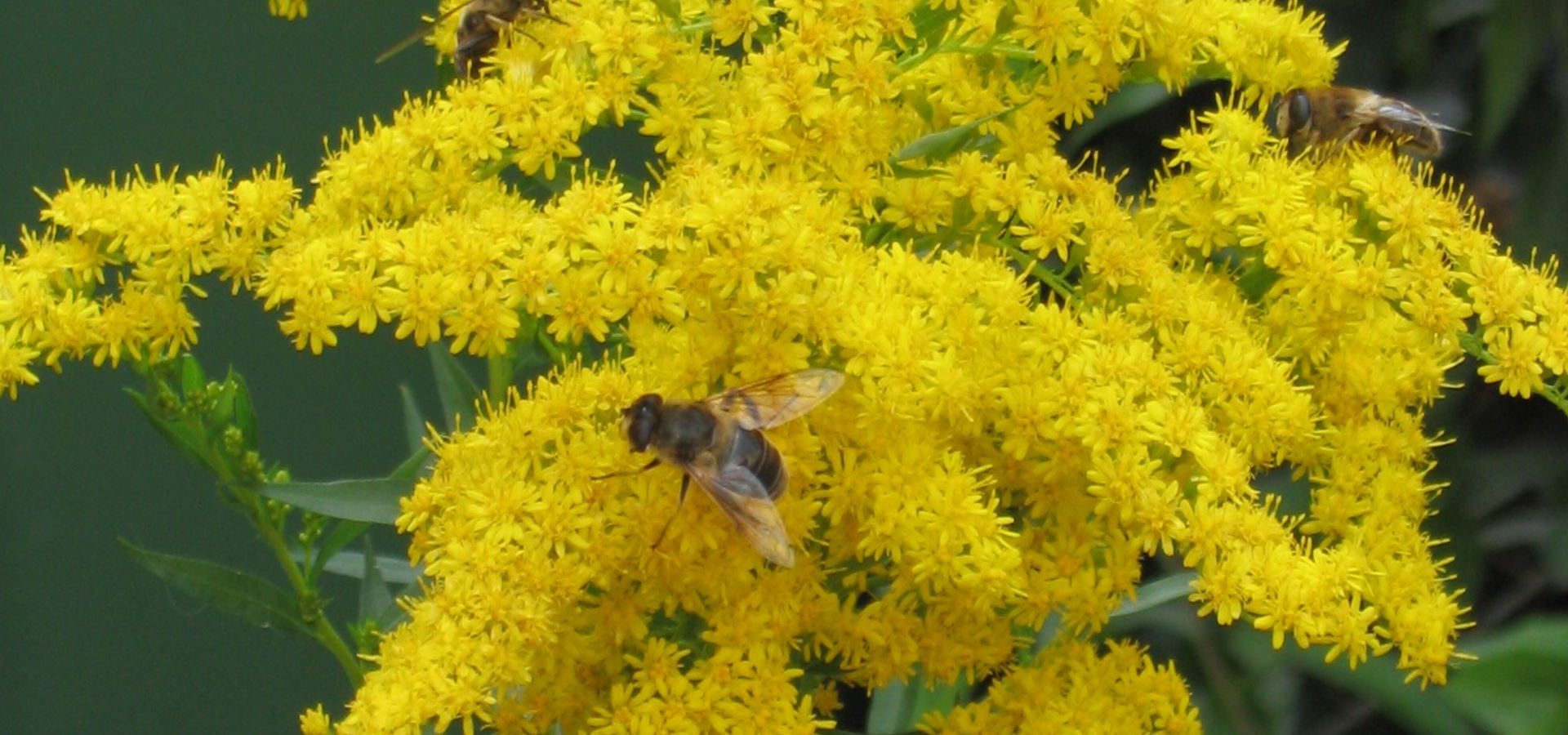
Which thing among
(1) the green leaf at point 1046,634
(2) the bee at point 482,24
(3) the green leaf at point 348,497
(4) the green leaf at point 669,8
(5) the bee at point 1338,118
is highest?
(4) the green leaf at point 669,8

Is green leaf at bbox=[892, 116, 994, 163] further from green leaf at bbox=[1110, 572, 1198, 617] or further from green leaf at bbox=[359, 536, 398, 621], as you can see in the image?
green leaf at bbox=[359, 536, 398, 621]

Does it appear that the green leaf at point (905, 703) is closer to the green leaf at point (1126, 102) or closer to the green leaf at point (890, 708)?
the green leaf at point (890, 708)

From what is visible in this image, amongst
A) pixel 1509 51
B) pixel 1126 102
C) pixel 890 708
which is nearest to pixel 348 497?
pixel 890 708

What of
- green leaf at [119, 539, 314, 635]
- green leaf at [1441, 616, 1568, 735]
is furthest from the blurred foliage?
green leaf at [119, 539, 314, 635]

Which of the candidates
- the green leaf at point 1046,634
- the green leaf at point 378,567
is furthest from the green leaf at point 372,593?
the green leaf at point 1046,634

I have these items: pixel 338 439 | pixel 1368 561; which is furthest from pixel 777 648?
pixel 338 439

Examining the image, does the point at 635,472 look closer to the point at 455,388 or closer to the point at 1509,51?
the point at 455,388
